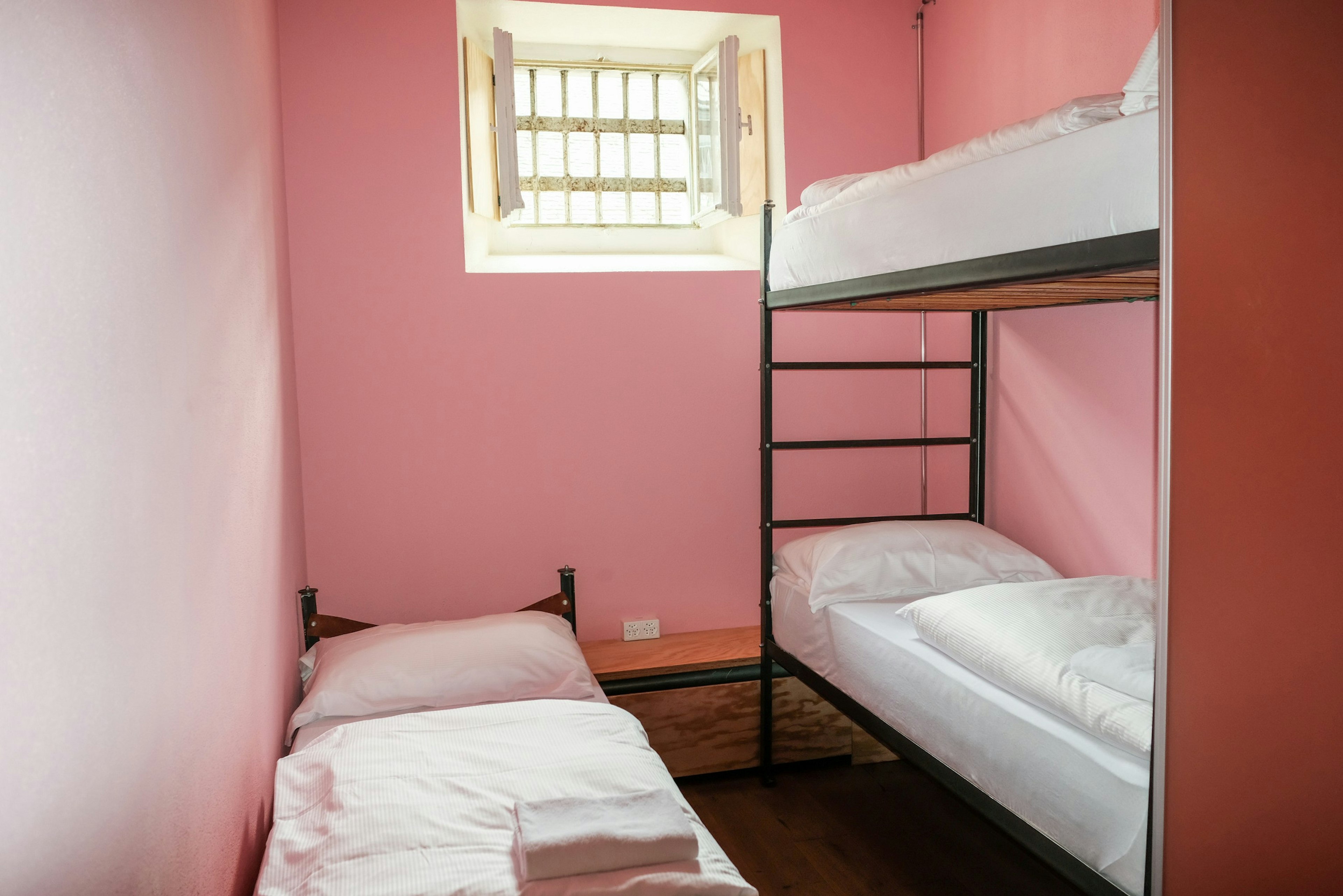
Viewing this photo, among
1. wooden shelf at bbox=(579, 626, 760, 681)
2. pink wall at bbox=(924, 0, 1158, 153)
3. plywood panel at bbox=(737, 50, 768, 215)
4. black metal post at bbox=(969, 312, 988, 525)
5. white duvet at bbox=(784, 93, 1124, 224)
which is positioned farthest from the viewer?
plywood panel at bbox=(737, 50, 768, 215)

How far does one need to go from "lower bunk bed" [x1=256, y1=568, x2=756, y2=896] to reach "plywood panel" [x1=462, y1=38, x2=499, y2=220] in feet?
5.65

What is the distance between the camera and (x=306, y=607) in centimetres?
312

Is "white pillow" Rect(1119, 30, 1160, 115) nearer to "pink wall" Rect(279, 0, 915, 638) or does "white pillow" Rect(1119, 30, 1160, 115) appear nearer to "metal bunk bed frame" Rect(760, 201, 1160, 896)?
"metal bunk bed frame" Rect(760, 201, 1160, 896)

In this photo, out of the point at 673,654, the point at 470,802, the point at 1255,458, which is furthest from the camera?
the point at 673,654

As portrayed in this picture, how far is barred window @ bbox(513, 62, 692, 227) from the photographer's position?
3.69 meters

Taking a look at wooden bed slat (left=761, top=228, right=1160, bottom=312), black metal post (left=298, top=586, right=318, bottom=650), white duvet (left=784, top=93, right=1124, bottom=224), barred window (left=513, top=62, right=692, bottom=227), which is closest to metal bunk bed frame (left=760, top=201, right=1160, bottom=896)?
wooden bed slat (left=761, top=228, right=1160, bottom=312)

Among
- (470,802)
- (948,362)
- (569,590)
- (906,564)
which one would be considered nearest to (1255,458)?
(470,802)

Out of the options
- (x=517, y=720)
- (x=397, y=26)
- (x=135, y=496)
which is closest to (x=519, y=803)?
(x=517, y=720)

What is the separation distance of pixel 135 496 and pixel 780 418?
103 inches

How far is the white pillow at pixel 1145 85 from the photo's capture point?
5.15 feet

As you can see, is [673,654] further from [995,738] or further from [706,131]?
[706,131]

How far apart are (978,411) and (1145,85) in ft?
6.51

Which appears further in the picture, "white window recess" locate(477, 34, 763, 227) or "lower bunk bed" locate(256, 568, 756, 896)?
"white window recess" locate(477, 34, 763, 227)

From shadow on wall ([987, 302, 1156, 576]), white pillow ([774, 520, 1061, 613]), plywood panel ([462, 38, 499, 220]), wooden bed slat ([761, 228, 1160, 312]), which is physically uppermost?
plywood panel ([462, 38, 499, 220])
